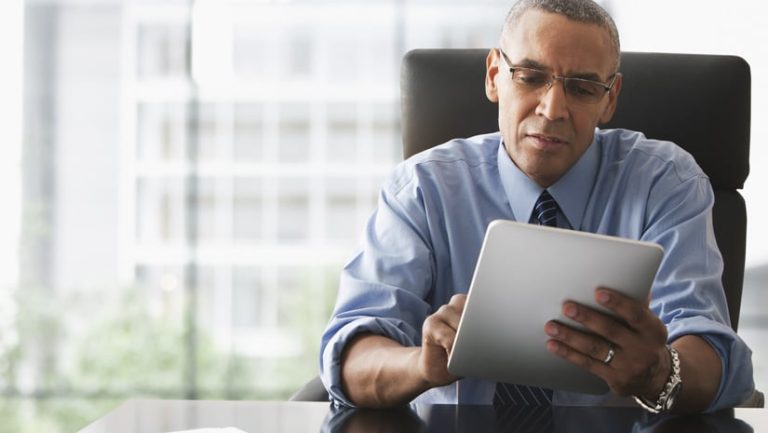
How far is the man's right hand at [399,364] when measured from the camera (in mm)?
1000

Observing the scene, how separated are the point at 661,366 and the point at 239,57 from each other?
2.97 metres

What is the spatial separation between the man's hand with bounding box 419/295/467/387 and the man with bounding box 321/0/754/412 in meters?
0.07

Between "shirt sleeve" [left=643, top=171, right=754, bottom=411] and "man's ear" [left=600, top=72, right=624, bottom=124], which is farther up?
"man's ear" [left=600, top=72, right=624, bottom=124]

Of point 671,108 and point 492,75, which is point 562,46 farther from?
point 671,108

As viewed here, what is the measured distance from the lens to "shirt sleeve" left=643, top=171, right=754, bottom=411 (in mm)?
1186

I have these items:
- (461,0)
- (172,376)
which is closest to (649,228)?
(461,0)

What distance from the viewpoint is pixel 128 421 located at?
92 cm

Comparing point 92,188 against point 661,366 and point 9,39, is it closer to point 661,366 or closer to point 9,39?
point 9,39

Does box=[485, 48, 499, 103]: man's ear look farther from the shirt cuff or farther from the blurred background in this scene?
the blurred background

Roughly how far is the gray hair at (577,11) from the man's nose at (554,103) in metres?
0.11

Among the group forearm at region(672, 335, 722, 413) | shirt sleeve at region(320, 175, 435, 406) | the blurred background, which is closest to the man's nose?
shirt sleeve at region(320, 175, 435, 406)

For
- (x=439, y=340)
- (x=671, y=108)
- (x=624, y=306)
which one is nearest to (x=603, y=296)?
(x=624, y=306)

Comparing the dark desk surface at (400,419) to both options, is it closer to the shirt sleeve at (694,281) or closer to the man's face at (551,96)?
the shirt sleeve at (694,281)

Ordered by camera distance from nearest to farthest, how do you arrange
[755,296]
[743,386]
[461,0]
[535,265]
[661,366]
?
1. [535,265]
2. [661,366]
3. [743,386]
4. [755,296]
5. [461,0]
